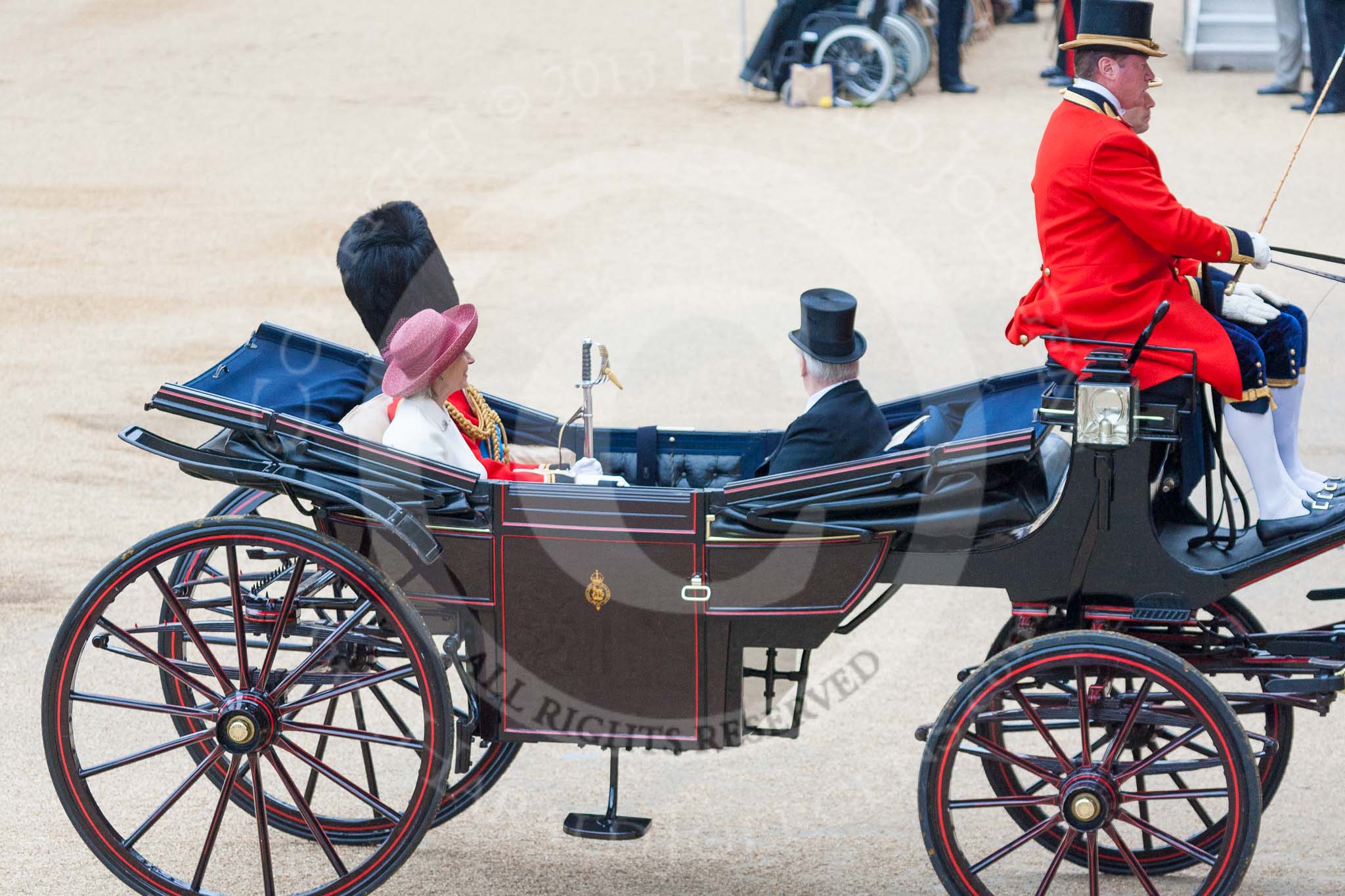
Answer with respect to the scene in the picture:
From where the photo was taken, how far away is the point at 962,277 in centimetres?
820

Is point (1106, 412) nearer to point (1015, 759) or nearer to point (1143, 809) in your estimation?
point (1015, 759)

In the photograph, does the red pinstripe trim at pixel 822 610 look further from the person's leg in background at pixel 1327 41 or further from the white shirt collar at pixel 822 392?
the person's leg in background at pixel 1327 41

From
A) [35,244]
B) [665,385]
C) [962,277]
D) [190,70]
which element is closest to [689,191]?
[962,277]

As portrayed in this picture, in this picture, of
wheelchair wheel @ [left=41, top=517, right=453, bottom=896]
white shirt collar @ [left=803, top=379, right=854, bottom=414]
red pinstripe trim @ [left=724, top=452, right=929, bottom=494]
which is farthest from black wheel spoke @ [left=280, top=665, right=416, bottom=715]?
white shirt collar @ [left=803, top=379, right=854, bottom=414]

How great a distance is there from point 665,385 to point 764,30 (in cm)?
581

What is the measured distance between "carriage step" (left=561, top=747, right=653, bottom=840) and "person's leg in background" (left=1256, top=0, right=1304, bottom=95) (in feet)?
32.7

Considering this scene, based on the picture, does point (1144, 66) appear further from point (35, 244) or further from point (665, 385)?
point (35, 244)

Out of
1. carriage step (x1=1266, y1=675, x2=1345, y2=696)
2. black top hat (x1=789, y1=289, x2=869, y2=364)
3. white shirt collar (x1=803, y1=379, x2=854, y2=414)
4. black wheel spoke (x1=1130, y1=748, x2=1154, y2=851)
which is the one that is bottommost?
black wheel spoke (x1=1130, y1=748, x2=1154, y2=851)

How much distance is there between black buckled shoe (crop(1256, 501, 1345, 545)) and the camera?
3055 millimetres

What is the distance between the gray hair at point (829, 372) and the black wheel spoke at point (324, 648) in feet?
3.46

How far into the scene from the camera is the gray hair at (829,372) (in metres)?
3.24

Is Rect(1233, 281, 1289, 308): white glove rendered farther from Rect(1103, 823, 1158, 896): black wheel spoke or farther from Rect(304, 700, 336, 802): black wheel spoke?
Rect(304, 700, 336, 802): black wheel spoke

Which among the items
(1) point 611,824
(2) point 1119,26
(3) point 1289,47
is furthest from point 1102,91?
(3) point 1289,47

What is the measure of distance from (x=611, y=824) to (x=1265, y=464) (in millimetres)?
1603
